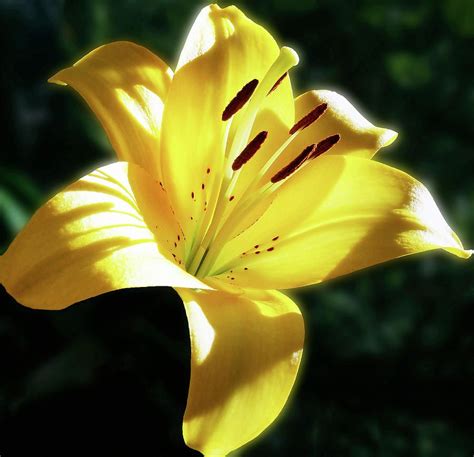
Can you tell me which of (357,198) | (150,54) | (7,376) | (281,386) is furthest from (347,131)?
(7,376)

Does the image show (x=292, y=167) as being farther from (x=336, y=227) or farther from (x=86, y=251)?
(x=86, y=251)

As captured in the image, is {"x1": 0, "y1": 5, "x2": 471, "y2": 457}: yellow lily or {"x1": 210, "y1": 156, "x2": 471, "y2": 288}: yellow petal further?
{"x1": 210, "y1": 156, "x2": 471, "y2": 288}: yellow petal

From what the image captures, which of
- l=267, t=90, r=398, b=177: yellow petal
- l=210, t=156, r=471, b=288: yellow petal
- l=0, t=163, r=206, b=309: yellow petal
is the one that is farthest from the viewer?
l=267, t=90, r=398, b=177: yellow petal

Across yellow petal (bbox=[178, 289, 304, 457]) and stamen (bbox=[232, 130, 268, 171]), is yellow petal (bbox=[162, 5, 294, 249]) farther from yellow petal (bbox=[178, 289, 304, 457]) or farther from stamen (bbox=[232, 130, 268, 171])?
yellow petal (bbox=[178, 289, 304, 457])

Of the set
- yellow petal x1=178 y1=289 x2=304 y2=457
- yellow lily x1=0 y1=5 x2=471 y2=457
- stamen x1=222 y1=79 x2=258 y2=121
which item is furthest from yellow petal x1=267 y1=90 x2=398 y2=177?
yellow petal x1=178 y1=289 x2=304 y2=457

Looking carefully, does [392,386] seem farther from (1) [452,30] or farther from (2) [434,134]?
(1) [452,30]

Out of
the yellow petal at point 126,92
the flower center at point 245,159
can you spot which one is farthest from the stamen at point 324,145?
the yellow petal at point 126,92
